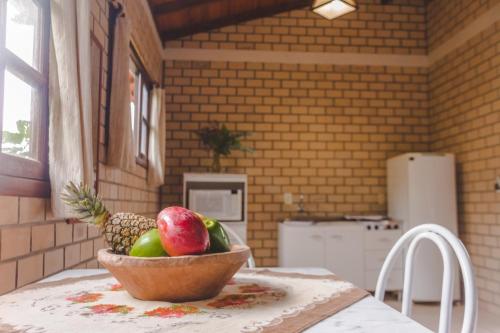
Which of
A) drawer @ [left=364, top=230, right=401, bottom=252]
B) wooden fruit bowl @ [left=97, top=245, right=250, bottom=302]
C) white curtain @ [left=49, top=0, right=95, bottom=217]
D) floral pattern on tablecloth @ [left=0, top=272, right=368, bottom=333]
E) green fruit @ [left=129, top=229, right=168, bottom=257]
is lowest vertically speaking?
drawer @ [left=364, top=230, right=401, bottom=252]

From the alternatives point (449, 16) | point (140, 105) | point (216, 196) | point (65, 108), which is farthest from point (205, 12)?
point (65, 108)

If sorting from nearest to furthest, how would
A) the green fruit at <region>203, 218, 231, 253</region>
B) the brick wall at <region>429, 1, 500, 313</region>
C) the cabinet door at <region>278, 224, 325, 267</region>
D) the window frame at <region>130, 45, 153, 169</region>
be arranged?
the green fruit at <region>203, 218, 231, 253</region> → the window frame at <region>130, 45, 153, 169</region> → the brick wall at <region>429, 1, 500, 313</region> → the cabinet door at <region>278, 224, 325, 267</region>

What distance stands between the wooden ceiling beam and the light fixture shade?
1669 millimetres

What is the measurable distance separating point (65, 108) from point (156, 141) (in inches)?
86.2

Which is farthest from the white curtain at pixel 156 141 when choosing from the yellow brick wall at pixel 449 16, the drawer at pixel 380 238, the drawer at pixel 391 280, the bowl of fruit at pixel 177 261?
the yellow brick wall at pixel 449 16

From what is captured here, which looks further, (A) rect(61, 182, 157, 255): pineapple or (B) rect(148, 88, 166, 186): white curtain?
(B) rect(148, 88, 166, 186): white curtain

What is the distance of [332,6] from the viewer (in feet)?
9.29

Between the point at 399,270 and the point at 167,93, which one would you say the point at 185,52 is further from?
the point at 399,270

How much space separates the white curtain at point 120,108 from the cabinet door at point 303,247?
6.84 ft

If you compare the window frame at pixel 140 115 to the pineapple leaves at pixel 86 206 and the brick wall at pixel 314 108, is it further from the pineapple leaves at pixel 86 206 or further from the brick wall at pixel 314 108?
the pineapple leaves at pixel 86 206

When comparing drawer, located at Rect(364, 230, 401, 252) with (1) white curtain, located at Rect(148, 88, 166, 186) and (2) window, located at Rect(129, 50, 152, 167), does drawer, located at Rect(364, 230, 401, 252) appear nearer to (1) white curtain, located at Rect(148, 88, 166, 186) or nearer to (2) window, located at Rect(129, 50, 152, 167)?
(1) white curtain, located at Rect(148, 88, 166, 186)

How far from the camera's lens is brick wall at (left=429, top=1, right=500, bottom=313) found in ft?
12.4

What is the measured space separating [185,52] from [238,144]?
131cm

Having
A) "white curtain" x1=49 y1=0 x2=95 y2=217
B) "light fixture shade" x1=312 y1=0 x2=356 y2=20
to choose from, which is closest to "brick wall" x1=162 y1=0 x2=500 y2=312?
"light fixture shade" x1=312 y1=0 x2=356 y2=20
